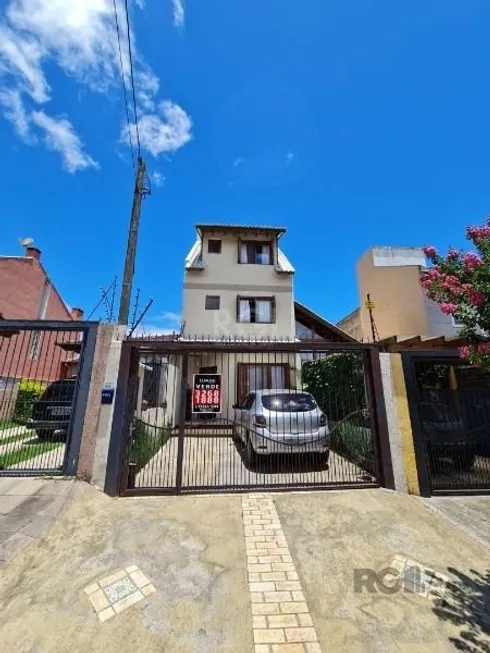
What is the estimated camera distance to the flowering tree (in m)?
3.29

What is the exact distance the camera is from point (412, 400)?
5215 millimetres

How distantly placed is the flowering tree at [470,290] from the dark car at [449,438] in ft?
6.99

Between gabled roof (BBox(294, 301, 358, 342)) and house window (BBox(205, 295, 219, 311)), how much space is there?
4375mm

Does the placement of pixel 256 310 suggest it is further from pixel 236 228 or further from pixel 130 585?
pixel 130 585

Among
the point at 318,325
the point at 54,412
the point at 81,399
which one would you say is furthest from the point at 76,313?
the point at 81,399

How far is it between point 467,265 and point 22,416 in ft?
40.9

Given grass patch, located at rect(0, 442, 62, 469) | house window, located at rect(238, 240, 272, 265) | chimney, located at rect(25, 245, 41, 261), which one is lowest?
grass patch, located at rect(0, 442, 62, 469)

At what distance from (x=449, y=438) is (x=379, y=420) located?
1.22 m

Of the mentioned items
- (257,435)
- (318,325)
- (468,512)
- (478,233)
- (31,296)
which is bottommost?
(468,512)

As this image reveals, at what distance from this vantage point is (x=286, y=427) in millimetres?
5730

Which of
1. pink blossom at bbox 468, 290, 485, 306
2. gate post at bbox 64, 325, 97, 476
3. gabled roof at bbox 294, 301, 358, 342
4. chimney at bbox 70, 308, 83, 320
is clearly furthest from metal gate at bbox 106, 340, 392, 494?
chimney at bbox 70, 308, 83, 320

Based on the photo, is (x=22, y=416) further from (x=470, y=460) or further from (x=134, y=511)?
(x=470, y=460)

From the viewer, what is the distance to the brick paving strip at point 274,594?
228cm

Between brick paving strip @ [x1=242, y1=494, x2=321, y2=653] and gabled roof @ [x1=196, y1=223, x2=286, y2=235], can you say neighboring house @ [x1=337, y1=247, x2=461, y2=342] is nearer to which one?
gabled roof @ [x1=196, y1=223, x2=286, y2=235]
